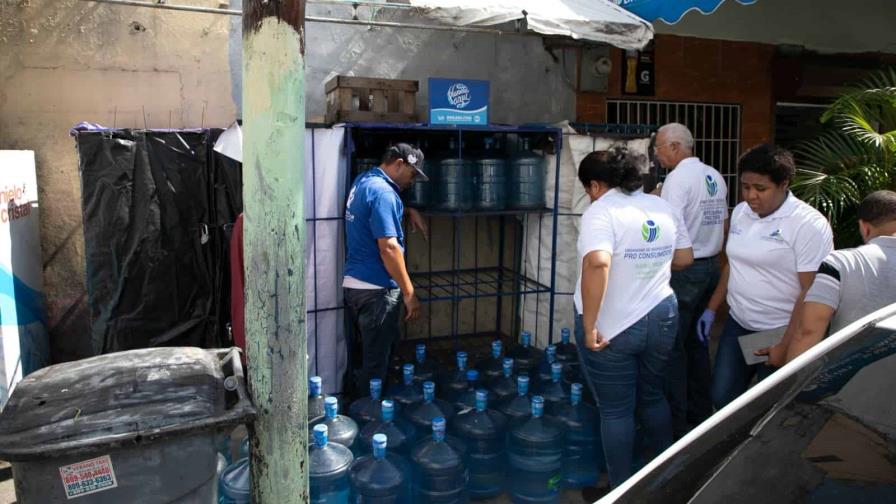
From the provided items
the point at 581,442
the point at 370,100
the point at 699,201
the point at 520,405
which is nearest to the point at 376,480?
the point at 520,405

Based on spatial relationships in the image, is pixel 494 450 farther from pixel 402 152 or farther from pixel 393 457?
pixel 402 152

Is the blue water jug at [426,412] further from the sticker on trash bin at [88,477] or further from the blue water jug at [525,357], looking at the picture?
the sticker on trash bin at [88,477]

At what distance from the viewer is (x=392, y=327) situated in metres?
4.46

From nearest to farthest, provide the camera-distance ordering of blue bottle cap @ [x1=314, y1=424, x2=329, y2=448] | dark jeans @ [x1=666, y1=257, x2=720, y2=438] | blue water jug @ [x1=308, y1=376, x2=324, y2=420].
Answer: blue bottle cap @ [x1=314, y1=424, x2=329, y2=448] → blue water jug @ [x1=308, y1=376, x2=324, y2=420] → dark jeans @ [x1=666, y1=257, x2=720, y2=438]

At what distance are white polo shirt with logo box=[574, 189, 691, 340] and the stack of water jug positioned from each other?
0.78 meters

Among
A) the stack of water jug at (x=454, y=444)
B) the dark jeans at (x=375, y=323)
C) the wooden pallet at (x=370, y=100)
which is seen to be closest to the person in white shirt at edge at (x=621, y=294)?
the stack of water jug at (x=454, y=444)

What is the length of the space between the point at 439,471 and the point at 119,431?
70.2 inches

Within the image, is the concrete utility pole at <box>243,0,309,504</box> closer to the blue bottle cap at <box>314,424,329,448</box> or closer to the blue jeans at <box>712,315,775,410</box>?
the blue bottle cap at <box>314,424,329,448</box>

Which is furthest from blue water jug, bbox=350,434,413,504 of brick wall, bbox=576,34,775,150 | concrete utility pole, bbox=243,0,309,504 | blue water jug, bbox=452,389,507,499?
brick wall, bbox=576,34,775,150

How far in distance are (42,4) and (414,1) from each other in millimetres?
2882

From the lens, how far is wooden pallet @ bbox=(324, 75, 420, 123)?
496 cm

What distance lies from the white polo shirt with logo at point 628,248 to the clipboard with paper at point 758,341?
54cm

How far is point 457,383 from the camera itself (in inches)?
179

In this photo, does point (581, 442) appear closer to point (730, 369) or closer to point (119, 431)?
point (730, 369)
